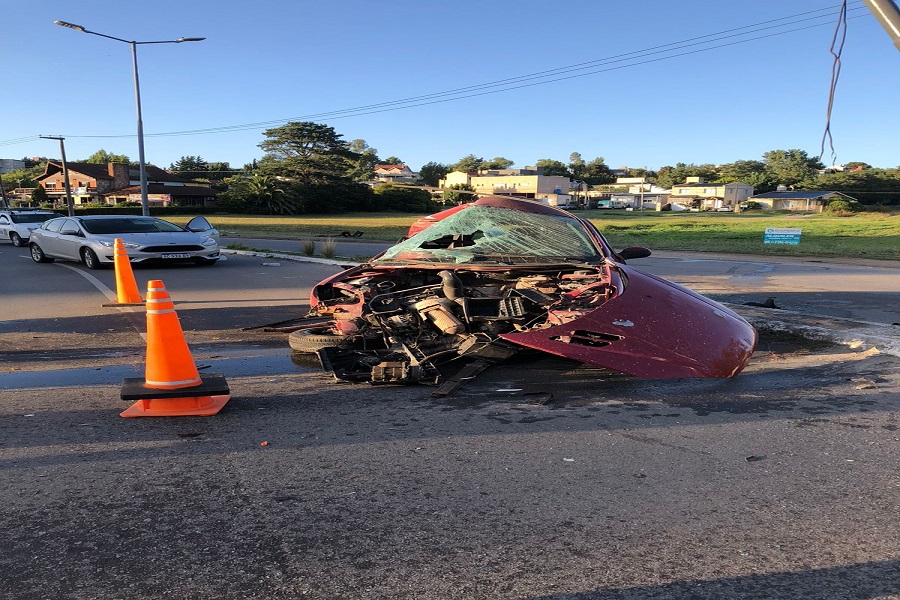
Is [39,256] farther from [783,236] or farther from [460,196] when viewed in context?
[460,196]

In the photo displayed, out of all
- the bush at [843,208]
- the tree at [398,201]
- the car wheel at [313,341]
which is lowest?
the car wheel at [313,341]

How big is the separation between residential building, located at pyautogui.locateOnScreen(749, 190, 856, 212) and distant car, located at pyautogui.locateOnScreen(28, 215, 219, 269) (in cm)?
9272

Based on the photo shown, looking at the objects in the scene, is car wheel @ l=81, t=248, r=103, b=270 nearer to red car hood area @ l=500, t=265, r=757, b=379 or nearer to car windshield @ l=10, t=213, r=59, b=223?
car windshield @ l=10, t=213, r=59, b=223

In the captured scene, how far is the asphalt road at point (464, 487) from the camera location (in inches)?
93.9

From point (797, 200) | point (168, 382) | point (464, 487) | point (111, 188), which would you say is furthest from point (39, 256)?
point (797, 200)

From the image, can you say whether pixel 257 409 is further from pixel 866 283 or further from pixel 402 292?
pixel 866 283

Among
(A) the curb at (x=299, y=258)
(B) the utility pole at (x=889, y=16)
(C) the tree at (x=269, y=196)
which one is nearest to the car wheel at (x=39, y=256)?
(A) the curb at (x=299, y=258)

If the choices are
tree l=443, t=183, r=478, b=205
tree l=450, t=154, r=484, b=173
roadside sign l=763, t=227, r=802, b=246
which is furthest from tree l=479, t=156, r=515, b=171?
roadside sign l=763, t=227, r=802, b=246

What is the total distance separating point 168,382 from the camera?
4332 millimetres

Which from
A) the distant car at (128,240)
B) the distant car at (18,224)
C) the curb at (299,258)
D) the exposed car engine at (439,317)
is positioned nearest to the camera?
the exposed car engine at (439,317)

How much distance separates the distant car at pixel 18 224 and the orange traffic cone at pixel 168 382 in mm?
19973

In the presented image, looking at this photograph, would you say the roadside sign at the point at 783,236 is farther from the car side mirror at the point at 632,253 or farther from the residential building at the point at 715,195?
the residential building at the point at 715,195

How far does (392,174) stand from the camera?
5955 inches

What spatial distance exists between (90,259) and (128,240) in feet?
3.58
